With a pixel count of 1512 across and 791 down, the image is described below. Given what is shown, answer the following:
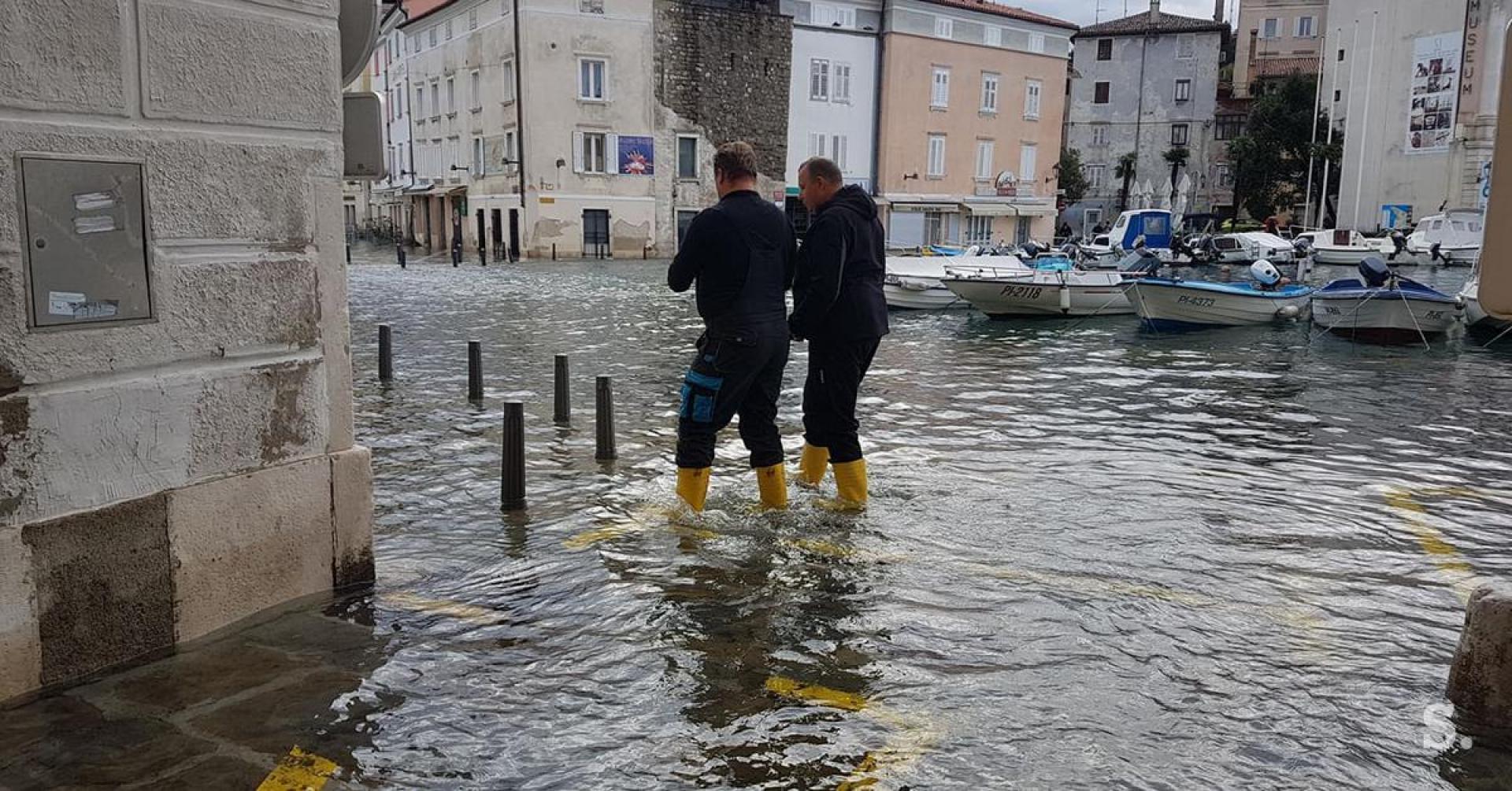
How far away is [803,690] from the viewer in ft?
13.7

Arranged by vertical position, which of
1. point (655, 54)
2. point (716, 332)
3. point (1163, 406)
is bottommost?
point (1163, 406)

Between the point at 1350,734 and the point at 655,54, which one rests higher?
the point at 655,54

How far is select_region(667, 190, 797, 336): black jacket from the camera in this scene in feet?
19.2

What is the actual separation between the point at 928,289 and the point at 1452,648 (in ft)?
65.8

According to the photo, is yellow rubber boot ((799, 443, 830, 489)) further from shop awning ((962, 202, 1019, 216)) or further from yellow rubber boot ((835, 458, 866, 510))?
shop awning ((962, 202, 1019, 216))

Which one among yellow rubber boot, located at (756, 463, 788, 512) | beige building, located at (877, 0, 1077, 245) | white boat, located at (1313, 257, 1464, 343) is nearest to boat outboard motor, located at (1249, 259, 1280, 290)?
white boat, located at (1313, 257, 1464, 343)

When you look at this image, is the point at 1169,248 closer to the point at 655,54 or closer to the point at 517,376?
the point at 655,54

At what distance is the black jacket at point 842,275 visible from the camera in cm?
626

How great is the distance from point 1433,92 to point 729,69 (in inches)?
1258

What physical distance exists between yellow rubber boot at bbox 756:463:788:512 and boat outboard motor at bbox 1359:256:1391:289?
16.9 meters

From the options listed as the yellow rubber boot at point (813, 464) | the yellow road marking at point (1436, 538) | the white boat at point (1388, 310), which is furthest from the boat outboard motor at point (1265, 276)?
the yellow rubber boot at point (813, 464)

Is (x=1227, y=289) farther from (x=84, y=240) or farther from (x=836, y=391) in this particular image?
(x=84, y=240)

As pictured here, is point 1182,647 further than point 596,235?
No

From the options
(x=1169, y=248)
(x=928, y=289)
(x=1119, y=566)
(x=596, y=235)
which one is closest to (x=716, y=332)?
(x=1119, y=566)
